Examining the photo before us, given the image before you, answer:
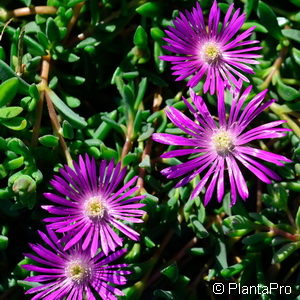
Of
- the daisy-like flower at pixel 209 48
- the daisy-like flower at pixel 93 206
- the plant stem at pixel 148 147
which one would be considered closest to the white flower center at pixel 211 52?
the daisy-like flower at pixel 209 48

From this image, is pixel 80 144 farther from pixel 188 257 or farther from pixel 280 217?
Answer: pixel 280 217

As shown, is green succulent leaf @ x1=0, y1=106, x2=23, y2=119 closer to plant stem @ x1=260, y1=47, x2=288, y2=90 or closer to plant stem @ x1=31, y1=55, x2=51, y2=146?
plant stem @ x1=31, y1=55, x2=51, y2=146

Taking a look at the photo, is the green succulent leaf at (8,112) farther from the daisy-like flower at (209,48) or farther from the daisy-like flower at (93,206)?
the daisy-like flower at (209,48)

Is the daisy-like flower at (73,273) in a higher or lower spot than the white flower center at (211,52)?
lower

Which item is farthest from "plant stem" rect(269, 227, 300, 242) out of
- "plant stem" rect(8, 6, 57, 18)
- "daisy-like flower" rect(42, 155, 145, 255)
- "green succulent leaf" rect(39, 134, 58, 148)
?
"plant stem" rect(8, 6, 57, 18)

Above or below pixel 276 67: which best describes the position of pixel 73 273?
below

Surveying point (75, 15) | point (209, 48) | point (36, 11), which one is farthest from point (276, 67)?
point (36, 11)

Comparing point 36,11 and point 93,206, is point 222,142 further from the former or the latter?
point 36,11
